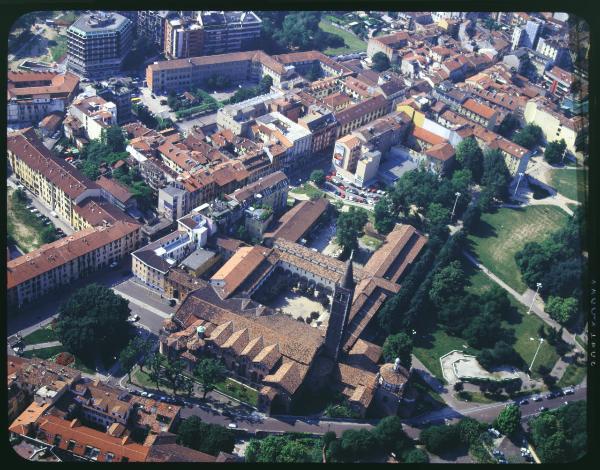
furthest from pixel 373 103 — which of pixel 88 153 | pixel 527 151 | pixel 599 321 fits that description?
pixel 599 321

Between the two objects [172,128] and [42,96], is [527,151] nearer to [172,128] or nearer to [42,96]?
[172,128]

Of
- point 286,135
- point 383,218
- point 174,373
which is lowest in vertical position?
point 174,373

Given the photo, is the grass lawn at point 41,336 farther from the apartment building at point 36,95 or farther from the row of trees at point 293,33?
the row of trees at point 293,33

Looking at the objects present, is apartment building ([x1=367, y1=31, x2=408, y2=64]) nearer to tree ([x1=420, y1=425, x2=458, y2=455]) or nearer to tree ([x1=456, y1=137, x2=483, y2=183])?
tree ([x1=456, y1=137, x2=483, y2=183])

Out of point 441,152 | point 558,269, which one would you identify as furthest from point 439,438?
point 441,152

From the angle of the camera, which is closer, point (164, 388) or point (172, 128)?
point (164, 388)

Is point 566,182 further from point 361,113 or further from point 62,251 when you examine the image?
point 62,251
